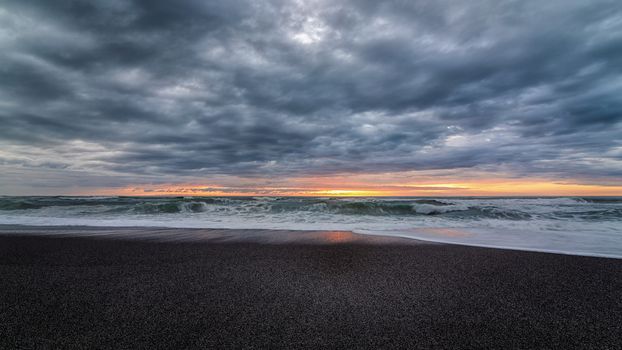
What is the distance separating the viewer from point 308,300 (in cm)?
296

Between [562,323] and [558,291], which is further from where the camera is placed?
[558,291]

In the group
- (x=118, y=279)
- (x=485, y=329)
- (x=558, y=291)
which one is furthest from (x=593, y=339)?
(x=118, y=279)

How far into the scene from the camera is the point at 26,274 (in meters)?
3.90

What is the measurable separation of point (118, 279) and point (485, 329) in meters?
4.05

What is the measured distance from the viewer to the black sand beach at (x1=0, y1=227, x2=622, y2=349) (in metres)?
2.18

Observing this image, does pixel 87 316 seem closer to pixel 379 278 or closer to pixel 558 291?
pixel 379 278

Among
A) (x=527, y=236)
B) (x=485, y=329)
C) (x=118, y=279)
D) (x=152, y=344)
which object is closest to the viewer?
(x=152, y=344)

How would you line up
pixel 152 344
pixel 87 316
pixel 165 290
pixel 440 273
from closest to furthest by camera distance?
pixel 152 344
pixel 87 316
pixel 165 290
pixel 440 273

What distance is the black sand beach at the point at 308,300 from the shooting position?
218 cm

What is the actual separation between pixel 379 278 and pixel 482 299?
1.17 metres

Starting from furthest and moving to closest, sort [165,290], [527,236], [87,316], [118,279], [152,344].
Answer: [527,236] < [118,279] < [165,290] < [87,316] < [152,344]

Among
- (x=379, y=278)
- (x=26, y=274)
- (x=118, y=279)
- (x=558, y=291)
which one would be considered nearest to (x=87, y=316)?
(x=118, y=279)

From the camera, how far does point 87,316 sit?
2527mm

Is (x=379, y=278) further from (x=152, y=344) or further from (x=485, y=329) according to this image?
(x=152, y=344)
